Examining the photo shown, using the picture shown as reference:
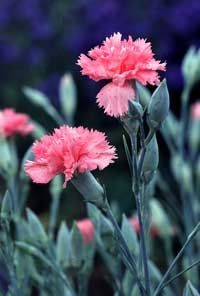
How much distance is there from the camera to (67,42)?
11.8 feet

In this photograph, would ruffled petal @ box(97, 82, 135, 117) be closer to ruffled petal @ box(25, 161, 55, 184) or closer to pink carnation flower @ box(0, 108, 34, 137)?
ruffled petal @ box(25, 161, 55, 184)

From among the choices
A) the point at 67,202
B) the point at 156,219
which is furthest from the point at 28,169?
the point at 67,202

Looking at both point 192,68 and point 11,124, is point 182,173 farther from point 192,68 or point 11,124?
point 11,124

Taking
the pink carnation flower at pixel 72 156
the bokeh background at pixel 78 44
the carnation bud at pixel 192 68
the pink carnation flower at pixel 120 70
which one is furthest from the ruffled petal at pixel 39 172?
the bokeh background at pixel 78 44

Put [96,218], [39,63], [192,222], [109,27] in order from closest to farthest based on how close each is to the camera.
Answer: [96,218]
[192,222]
[109,27]
[39,63]

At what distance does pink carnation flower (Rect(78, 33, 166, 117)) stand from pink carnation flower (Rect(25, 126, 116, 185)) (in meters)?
0.05

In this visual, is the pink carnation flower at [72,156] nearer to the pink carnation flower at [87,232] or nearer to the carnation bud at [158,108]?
the carnation bud at [158,108]

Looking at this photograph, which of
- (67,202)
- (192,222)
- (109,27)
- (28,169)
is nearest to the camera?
(28,169)

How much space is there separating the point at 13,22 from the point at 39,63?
0.32 metres

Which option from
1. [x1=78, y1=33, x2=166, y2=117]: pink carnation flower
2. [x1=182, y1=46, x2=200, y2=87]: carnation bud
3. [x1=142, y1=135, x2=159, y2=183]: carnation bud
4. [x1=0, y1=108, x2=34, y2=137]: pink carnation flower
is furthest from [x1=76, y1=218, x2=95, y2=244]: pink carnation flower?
[x1=78, y1=33, x2=166, y2=117]: pink carnation flower

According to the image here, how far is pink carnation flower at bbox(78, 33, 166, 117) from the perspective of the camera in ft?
3.26

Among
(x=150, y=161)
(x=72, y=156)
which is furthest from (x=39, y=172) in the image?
(x=150, y=161)

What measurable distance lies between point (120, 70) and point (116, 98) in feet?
0.14

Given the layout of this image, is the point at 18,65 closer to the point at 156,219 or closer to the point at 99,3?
the point at 99,3
